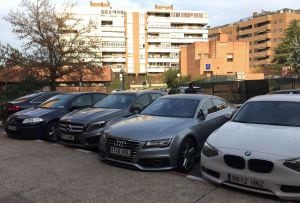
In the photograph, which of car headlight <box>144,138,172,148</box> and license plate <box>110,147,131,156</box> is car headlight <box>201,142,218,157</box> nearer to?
car headlight <box>144,138,172,148</box>

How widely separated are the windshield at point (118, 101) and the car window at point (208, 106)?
235 cm

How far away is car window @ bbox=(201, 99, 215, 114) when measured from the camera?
876 centimetres

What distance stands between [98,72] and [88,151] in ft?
86.1

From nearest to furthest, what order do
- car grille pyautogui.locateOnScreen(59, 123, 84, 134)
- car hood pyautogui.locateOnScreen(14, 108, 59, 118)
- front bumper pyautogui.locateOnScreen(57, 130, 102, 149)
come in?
front bumper pyautogui.locateOnScreen(57, 130, 102, 149) → car grille pyautogui.locateOnScreen(59, 123, 84, 134) → car hood pyautogui.locateOnScreen(14, 108, 59, 118)

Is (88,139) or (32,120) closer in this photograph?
(88,139)

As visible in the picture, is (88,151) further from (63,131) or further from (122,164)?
(122,164)

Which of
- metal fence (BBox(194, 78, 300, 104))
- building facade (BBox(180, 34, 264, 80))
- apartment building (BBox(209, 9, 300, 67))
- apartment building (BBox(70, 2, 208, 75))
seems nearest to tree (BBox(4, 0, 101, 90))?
metal fence (BBox(194, 78, 300, 104))

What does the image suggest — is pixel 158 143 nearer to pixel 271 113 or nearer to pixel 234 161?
pixel 234 161

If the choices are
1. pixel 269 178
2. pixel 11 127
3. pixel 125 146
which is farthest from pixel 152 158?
pixel 11 127

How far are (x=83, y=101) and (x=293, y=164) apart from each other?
26.2 ft

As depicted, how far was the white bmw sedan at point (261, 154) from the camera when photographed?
5.49m

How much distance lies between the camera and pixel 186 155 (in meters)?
7.50

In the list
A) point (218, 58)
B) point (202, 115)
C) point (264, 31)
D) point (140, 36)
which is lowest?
point (202, 115)

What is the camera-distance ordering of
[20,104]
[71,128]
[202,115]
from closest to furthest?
[202,115], [71,128], [20,104]
